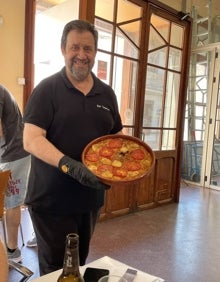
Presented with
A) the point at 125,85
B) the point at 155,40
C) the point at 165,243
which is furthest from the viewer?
the point at 155,40

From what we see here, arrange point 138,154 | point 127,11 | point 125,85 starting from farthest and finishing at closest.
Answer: point 125,85
point 127,11
point 138,154

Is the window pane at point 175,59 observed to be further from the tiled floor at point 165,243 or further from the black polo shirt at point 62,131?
the black polo shirt at point 62,131

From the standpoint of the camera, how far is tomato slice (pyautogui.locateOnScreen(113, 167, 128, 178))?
113 cm

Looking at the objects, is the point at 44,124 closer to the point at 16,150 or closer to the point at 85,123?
the point at 85,123

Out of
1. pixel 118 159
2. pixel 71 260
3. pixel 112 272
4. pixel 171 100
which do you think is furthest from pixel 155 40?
pixel 71 260

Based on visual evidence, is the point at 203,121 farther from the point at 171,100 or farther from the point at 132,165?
the point at 132,165

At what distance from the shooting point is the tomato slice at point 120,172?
1135 millimetres

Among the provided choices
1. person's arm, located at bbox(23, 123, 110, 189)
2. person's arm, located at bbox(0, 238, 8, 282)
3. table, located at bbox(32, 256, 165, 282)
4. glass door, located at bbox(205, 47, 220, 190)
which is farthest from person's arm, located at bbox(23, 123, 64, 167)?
glass door, located at bbox(205, 47, 220, 190)

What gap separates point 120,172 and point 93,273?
38 cm

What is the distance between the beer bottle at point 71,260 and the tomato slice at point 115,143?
1.80ft

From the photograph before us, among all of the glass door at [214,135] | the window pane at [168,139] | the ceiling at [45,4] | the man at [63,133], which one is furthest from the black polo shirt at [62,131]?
the glass door at [214,135]

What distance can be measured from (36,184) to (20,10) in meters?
2.33

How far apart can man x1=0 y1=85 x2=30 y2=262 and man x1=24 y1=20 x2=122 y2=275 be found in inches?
32.7

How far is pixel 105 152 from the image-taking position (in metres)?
1.21
